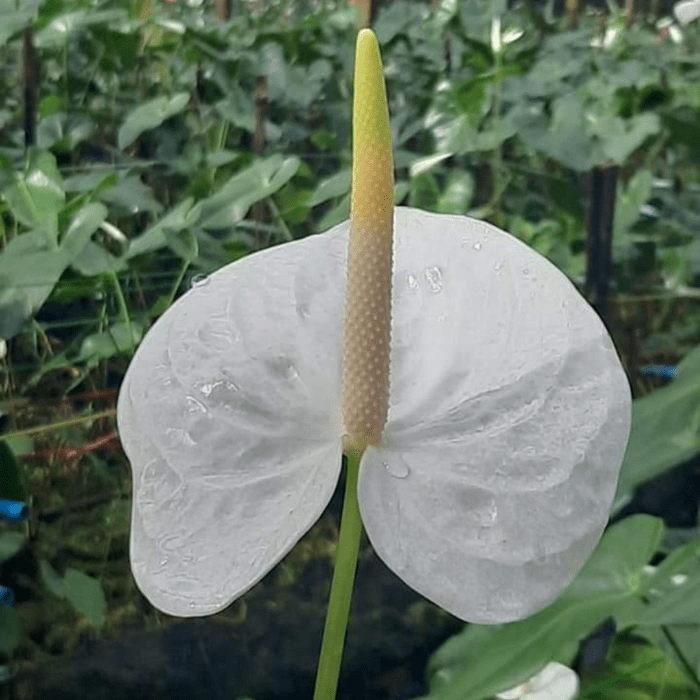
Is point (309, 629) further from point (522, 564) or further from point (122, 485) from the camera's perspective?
point (522, 564)

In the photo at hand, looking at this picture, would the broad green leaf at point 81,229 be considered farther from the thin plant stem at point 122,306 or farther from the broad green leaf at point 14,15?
the broad green leaf at point 14,15

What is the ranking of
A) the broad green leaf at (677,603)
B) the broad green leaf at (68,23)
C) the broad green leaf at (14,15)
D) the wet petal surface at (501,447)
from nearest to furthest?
1. the wet petal surface at (501,447)
2. the broad green leaf at (677,603)
3. the broad green leaf at (14,15)
4. the broad green leaf at (68,23)

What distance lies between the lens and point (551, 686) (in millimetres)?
815

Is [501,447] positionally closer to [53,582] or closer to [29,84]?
[53,582]

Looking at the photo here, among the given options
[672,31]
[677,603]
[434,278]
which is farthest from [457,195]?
[672,31]

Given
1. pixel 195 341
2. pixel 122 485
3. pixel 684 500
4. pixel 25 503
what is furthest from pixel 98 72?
pixel 195 341

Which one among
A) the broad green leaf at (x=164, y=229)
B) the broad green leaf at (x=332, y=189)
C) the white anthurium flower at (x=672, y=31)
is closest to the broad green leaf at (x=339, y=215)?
the broad green leaf at (x=332, y=189)

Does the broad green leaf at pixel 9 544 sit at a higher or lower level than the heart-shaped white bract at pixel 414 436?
lower

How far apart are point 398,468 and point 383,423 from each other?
0.7 inches

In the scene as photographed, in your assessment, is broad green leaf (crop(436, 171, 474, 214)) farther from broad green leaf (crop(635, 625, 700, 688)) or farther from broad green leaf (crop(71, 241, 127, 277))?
broad green leaf (crop(635, 625, 700, 688))

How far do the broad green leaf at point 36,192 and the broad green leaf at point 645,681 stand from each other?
1.80ft

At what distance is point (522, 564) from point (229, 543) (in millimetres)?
81

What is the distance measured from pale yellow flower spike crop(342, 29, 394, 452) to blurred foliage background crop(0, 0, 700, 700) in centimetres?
24

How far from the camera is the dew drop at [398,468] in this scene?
0.32 m
